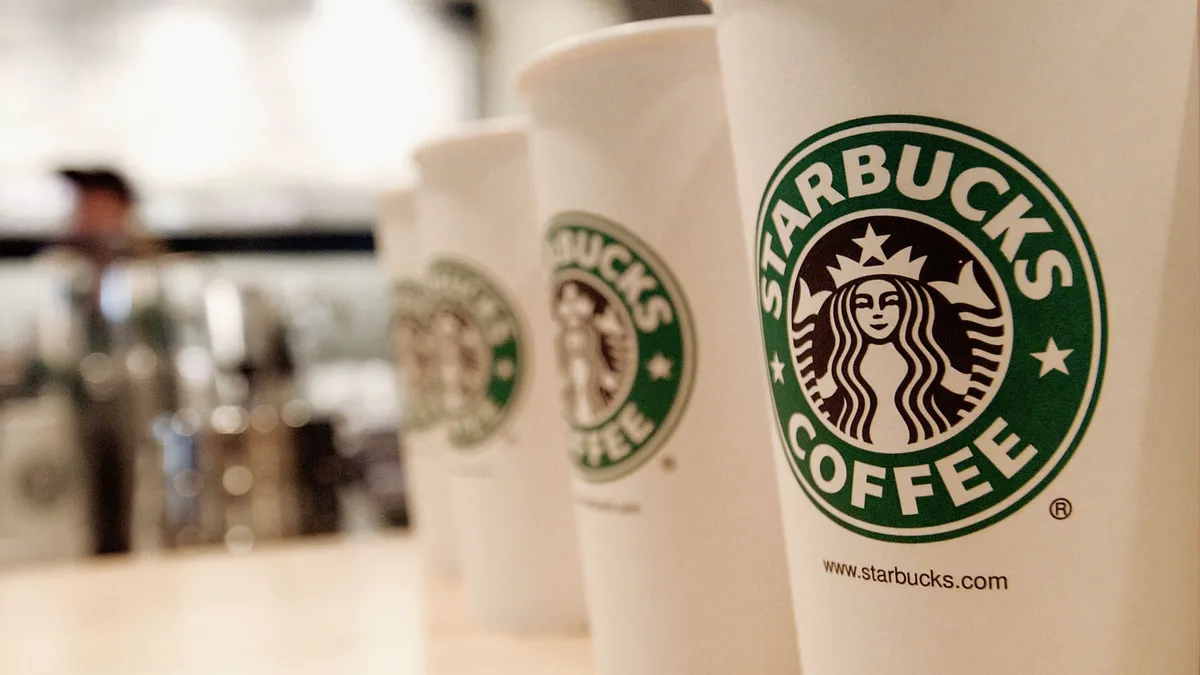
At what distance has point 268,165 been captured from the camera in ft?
7.56

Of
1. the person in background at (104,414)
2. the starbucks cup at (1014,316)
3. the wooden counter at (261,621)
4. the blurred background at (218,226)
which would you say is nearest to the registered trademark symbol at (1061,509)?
the starbucks cup at (1014,316)

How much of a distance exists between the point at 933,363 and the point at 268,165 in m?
2.27

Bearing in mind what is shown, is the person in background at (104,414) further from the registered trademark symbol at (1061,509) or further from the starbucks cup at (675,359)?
the registered trademark symbol at (1061,509)

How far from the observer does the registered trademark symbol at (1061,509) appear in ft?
0.83

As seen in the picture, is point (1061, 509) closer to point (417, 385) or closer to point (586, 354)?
point (586, 354)

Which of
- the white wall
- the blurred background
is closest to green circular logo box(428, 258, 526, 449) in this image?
the blurred background

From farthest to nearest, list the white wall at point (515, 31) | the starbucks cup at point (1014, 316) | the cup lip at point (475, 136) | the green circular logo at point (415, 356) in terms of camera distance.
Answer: the white wall at point (515, 31), the green circular logo at point (415, 356), the cup lip at point (475, 136), the starbucks cup at point (1014, 316)

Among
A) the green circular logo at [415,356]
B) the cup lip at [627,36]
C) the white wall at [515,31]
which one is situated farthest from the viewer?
the white wall at [515,31]

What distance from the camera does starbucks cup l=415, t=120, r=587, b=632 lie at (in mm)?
505

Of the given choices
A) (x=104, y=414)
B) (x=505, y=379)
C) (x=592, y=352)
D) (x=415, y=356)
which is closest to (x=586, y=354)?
(x=592, y=352)

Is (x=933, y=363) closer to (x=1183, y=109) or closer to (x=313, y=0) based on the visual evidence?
(x=1183, y=109)

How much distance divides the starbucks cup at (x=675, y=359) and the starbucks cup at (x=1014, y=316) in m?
0.08

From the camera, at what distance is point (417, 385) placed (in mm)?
674

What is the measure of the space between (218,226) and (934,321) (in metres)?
2.30
